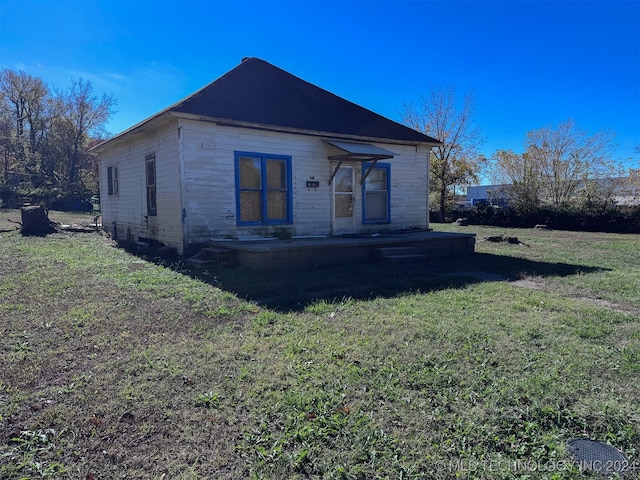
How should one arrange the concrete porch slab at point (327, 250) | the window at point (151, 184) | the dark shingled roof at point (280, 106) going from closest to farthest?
the concrete porch slab at point (327, 250), the dark shingled roof at point (280, 106), the window at point (151, 184)

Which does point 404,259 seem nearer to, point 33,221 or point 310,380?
point 310,380

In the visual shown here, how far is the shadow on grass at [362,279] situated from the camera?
5.73m

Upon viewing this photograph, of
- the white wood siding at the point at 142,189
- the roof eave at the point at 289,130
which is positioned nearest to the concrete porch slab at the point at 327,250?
the white wood siding at the point at 142,189

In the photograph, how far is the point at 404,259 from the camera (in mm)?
8492

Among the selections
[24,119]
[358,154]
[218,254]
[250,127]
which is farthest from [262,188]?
[24,119]

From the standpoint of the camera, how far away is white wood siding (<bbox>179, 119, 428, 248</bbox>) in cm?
841

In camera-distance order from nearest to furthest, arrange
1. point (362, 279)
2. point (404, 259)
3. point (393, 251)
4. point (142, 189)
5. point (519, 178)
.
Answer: point (362, 279) < point (404, 259) < point (393, 251) < point (142, 189) < point (519, 178)

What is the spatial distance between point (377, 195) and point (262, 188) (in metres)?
3.53

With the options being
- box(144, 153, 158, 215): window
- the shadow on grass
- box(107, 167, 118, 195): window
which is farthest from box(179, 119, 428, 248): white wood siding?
box(107, 167, 118, 195): window

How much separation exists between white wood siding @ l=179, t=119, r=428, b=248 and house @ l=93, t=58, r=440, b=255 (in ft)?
0.07

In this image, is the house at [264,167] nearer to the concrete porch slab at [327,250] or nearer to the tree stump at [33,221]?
the concrete porch slab at [327,250]

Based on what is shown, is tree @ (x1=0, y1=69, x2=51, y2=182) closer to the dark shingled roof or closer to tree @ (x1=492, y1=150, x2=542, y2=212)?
the dark shingled roof

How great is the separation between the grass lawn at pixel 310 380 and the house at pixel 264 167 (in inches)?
126

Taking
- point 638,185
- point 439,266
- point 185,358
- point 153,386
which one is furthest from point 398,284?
point 638,185
